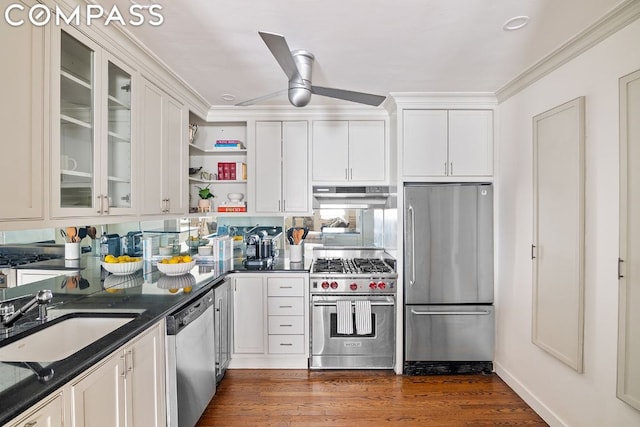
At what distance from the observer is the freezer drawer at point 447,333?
324 centimetres

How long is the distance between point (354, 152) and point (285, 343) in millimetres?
2039

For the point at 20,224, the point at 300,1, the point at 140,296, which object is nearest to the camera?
the point at 20,224

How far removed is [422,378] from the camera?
3191mm

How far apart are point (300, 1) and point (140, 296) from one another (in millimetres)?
1927

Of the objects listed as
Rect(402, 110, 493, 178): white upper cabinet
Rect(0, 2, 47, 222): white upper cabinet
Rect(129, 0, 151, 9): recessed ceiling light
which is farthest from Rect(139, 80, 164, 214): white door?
Rect(402, 110, 493, 178): white upper cabinet

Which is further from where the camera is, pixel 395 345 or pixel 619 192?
pixel 395 345

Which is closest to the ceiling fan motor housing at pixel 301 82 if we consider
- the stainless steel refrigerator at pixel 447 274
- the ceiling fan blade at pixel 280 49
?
the ceiling fan blade at pixel 280 49

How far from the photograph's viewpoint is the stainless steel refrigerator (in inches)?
128

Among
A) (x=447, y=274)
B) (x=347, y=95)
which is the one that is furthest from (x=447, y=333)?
(x=347, y=95)

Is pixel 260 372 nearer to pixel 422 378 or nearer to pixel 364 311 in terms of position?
pixel 364 311

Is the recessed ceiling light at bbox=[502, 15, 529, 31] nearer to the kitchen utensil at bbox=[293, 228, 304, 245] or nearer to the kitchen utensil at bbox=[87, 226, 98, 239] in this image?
the kitchen utensil at bbox=[293, 228, 304, 245]

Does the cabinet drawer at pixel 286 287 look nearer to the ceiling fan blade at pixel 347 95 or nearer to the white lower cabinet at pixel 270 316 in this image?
the white lower cabinet at pixel 270 316

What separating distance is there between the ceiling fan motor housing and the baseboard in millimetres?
2779

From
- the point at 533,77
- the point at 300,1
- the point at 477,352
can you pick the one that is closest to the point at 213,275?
the point at 300,1
